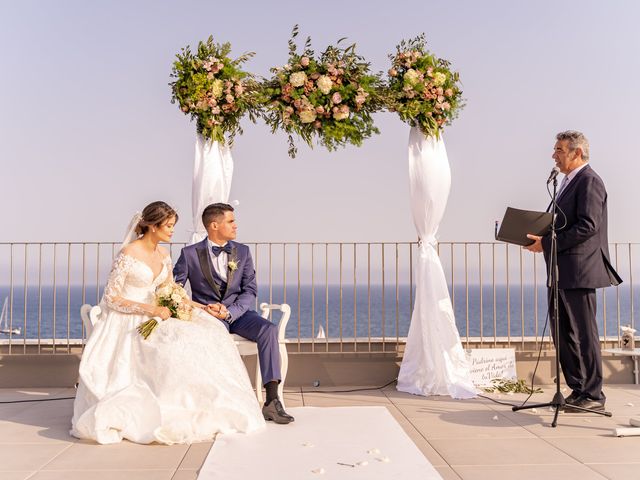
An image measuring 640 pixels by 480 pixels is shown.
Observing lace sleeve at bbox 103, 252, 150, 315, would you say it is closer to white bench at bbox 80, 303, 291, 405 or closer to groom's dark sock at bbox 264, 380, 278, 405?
white bench at bbox 80, 303, 291, 405

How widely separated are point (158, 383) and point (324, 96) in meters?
2.38

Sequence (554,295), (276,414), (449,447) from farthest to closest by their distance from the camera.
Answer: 1. (554,295)
2. (276,414)
3. (449,447)

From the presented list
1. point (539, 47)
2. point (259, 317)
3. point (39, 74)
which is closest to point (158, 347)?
point (259, 317)

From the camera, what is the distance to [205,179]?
480 centimetres

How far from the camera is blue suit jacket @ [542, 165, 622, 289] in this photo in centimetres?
386

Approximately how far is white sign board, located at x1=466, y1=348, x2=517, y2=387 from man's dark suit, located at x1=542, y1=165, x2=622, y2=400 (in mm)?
1035

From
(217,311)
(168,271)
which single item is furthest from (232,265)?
(168,271)

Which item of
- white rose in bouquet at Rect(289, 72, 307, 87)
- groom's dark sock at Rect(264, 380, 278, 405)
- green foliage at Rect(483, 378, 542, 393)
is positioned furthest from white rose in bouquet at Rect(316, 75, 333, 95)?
green foliage at Rect(483, 378, 542, 393)

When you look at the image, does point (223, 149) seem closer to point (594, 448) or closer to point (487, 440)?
point (487, 440)

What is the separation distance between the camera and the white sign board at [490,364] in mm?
4953

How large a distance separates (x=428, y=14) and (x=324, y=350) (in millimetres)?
4039

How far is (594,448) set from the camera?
3.09 m

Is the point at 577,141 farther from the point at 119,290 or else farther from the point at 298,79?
the point at 119,290

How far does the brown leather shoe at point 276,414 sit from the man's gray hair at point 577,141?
7.38 feet
